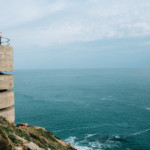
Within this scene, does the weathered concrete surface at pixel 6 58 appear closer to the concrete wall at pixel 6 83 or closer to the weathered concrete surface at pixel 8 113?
the concrete wall at pixel 6 83

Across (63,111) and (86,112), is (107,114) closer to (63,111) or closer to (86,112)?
(86,112)

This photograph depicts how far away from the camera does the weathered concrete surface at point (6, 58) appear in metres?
17.2

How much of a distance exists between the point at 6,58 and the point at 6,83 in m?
2.77

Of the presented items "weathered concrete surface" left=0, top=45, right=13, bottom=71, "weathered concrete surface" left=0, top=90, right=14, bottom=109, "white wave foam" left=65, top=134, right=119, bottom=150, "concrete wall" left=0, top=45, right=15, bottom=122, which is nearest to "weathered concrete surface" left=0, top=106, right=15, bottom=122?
"concrete wall" left=0, top=45, right=15, bottom=122

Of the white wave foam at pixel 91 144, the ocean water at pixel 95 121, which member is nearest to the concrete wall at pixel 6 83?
the white wave foam at pixel 91 144

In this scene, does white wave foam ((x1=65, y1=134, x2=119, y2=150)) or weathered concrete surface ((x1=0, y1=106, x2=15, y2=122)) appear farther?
white wave foam ((x1=65, y1=134, x2=119, y2=150))

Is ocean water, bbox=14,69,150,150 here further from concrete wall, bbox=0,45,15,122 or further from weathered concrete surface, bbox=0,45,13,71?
weathered concrete surface, bbox=0,45,13,71

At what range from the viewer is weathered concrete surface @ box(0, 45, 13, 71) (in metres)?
17.2

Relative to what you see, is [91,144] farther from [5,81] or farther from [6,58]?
[6,58]

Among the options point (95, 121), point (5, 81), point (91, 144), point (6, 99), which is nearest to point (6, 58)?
point (5, 81)

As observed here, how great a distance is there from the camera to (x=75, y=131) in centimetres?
4594

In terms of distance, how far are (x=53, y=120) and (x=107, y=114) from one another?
19.7 m

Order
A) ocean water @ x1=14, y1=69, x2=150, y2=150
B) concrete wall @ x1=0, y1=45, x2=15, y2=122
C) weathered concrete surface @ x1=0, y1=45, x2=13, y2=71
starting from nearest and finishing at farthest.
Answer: weathered concrete surface @ x1=0, y1=45, x2=13, y2=71 < concrete wall @ x1=0, y1=45, x2=15, y2=122 < ocean water @ x1=14, y1=69, x2=150, y2=150

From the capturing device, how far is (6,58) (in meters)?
17.6
